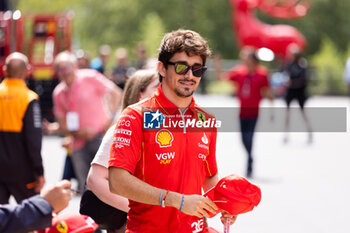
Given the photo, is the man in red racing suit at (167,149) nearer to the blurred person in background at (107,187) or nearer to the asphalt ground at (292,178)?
the blurred person in background at (107,187)

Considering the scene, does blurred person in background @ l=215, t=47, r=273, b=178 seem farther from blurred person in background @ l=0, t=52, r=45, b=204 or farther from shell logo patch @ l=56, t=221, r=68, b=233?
shell logo patch @ l=56, t=221, r=68, b=233

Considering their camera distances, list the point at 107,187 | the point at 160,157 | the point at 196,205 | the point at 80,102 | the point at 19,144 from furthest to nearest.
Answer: the point at 80,102 → the point at 19,144 → the point at 107,187 → the point at 160,157 → the point at 196,205

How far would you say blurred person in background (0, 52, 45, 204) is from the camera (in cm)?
607

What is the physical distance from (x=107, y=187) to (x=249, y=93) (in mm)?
7077

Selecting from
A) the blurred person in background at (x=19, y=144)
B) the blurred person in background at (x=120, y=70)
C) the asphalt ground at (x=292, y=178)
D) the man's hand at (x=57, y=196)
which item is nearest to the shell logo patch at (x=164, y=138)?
the man's hand at (x=57, y=196)

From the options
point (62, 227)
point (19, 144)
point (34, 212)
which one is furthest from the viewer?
point (19, 144)

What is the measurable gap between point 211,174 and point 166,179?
41 cm

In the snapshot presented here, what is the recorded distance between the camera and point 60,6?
61969 millimetres

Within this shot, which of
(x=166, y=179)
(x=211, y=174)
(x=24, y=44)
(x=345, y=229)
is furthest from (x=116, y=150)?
(x=24, y=44)

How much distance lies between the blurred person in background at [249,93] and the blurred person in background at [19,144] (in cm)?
492

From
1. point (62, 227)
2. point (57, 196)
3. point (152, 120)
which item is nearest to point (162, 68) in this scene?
point (152, 120)

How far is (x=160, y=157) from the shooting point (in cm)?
311

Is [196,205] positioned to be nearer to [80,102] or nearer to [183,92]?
[183,92]

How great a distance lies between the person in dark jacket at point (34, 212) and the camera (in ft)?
8.84
